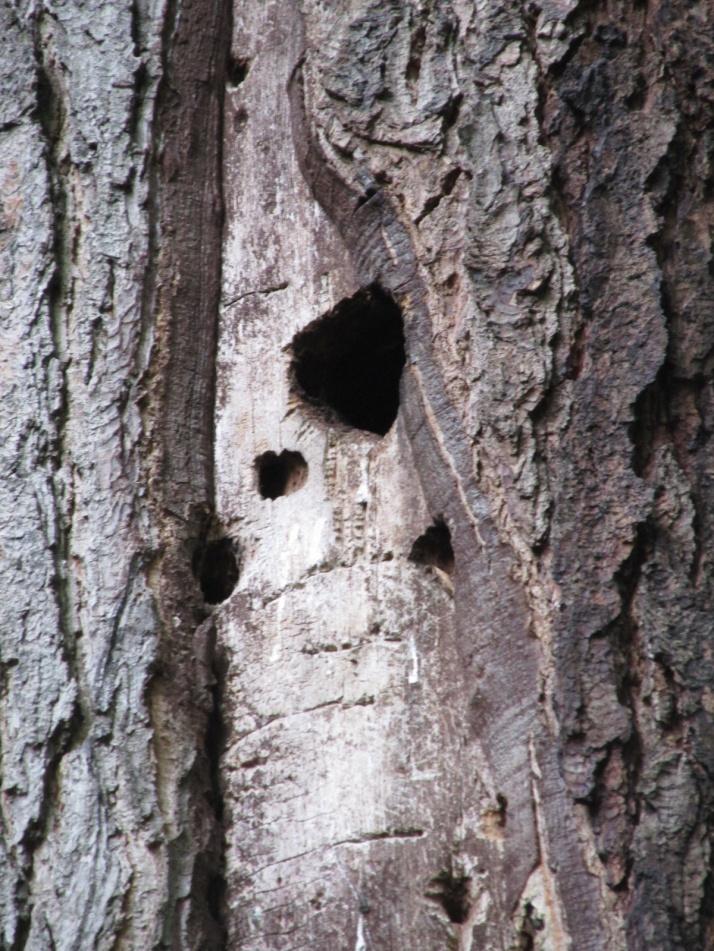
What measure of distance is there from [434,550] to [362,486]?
0.44 ft

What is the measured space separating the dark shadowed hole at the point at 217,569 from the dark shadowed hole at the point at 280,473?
9 cm

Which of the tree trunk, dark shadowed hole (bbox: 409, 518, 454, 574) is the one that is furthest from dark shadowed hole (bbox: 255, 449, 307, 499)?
dark shadowed hole (bbox: 409, 518, 454, 574)

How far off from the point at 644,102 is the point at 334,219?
18.1 inches

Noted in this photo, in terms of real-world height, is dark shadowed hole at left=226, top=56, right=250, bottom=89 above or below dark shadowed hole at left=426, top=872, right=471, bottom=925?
above

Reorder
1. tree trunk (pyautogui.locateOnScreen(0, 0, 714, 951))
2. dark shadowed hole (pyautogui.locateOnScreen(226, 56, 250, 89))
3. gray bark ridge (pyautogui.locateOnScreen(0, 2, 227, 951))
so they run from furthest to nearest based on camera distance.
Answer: dark shadowed hole (pyautogui.locateOnScreen(226, 56, 250, 89))
gray bark ridge (pyautogui.locateOnScreen(0, 2, 227, 951))
tree trunk (pyautogui.locateOnScreen(0, 0, 714, 951))

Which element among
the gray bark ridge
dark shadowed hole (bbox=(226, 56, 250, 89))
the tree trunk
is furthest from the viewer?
dark shadowed hole (bbox=(226, 56, 250, 89))

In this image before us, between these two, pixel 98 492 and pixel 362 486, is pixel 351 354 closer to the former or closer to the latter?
pixel 362 486

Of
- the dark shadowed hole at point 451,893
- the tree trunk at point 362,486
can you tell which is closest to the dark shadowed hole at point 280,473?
the tree trunk at point 362,486

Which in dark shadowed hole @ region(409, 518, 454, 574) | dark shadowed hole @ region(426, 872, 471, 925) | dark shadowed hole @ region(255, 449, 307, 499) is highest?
dark shadowed hole @ region(255, 449, 307, 499)

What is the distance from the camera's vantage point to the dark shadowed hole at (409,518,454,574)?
92.7 inches

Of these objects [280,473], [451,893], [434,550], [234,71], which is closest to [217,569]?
[280,473]

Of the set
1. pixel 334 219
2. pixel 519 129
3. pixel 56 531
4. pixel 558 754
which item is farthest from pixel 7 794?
pixel 519 129

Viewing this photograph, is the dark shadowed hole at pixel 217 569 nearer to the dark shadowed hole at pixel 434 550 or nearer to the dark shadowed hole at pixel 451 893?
the dark shadowed hole at pixel 434 550

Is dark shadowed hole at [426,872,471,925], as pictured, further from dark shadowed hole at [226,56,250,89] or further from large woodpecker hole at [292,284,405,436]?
dark shadowed hole at [226,56,250,89]
